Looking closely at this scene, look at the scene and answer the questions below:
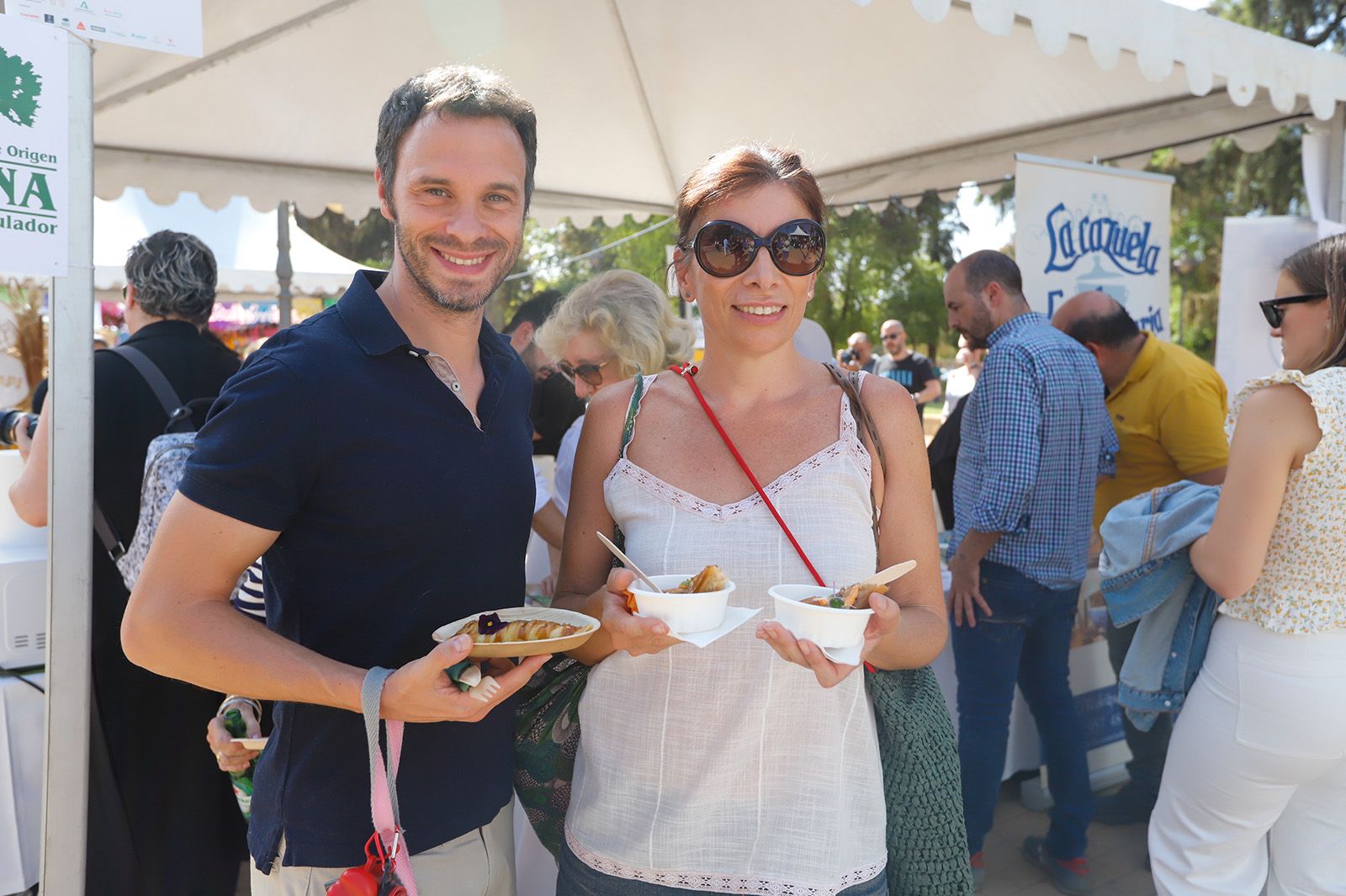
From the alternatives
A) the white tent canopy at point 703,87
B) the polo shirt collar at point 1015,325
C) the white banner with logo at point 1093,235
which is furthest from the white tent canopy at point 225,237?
the polo shirt collar at point 1015,325

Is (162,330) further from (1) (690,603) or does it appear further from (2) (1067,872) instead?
(2) (1067,872)

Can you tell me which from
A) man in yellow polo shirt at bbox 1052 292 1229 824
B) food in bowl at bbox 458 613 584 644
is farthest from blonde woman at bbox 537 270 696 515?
man in yellow polo shirt at bbox 1052 292 1229 824

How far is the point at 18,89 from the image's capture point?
185cm

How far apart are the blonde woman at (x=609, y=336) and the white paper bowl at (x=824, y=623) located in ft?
5.76

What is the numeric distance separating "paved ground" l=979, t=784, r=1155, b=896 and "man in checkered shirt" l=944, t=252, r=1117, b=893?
0.28 ft

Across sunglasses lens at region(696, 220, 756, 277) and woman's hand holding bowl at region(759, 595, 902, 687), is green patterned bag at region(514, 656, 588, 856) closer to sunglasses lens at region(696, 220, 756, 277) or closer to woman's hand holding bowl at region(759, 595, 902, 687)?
woman's hand holding bowl at region(759, 595, 902, 687)

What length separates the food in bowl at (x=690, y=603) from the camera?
1.28 meters

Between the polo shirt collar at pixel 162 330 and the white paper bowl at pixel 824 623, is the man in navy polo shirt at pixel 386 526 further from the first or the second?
the polo shirt collar at pixel 162 330

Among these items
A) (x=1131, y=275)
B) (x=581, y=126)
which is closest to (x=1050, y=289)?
(x=1131, y=275)

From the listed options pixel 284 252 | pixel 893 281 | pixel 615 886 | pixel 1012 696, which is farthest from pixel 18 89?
pixel 893 281

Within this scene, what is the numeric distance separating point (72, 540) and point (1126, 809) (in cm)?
410

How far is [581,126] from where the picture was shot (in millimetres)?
6402

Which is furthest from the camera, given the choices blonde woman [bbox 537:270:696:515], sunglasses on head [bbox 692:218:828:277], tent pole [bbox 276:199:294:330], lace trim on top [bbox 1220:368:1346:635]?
tent pole [bbox 276:199:294:330]

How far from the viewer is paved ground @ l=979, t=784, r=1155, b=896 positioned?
348cm
